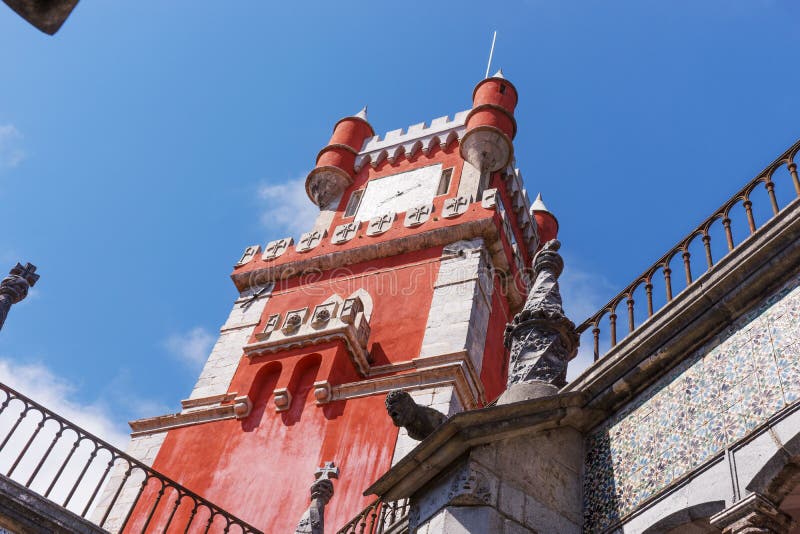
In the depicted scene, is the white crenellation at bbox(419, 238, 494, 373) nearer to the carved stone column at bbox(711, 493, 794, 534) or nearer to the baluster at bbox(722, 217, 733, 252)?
the baluster at bbox(722, 217, 733, 252)

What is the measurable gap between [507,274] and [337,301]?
3.33 meters

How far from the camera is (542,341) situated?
6.98m

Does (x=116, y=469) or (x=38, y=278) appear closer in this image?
(x=38, y=278)

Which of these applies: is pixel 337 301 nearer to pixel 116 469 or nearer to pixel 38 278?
pixel 116 469

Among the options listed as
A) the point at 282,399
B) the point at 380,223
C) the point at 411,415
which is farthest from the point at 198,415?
the point at 411,415

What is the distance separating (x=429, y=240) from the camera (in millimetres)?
16688

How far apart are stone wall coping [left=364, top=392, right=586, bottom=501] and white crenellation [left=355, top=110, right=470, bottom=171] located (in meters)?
14.7

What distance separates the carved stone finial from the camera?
6367 millimetres

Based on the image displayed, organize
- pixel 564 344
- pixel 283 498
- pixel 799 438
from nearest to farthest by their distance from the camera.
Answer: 1. pixel 799 438
2. pixel 564 344
3. pixel 283 498

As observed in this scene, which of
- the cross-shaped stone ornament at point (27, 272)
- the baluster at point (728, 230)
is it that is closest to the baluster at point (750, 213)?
the baluster at point (728, 230)

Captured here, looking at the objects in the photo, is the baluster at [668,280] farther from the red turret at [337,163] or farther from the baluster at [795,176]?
the red turret at [337,163]

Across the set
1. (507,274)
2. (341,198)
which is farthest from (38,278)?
(341,198)

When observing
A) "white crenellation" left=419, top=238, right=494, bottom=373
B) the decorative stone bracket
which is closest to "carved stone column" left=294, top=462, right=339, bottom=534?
"white crenellation" left=419, top=238, right=494, bottom=373

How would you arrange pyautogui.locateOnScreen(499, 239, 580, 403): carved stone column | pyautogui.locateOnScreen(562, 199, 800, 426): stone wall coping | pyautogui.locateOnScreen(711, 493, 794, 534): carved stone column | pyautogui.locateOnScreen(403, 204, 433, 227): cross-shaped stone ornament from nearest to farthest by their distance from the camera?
pyautogui.locateOnScreen(711, 493, 794, 534): carved stone column
pyautogui.locateOnScreen(562, 199, 800, 426): stone wall coping
pyautogui.locateOnScreen(499, 239, 580, 403): carved stone column
pyautogui.locateOnScreen(403, 204, 433, 227): cross-shaped stone ornament
